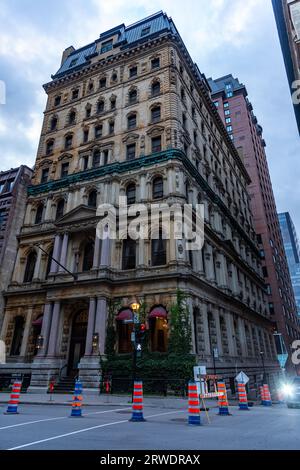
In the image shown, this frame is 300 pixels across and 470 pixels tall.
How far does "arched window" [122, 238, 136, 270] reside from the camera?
26814 millimetres

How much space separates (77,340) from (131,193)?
45.2ft

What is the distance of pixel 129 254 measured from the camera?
27234 mm

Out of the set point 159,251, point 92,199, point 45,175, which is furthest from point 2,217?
point 159,251

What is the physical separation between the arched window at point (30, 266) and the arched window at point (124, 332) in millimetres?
11682

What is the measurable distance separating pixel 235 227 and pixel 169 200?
19.4 m

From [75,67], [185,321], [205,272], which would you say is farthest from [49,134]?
[185,321]

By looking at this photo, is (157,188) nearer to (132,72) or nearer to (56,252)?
(56,252)

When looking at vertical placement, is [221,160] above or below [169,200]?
above

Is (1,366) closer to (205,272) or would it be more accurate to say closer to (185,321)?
(185,321)

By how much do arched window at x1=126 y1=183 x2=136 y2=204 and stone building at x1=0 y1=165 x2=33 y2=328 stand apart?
12.6 metres

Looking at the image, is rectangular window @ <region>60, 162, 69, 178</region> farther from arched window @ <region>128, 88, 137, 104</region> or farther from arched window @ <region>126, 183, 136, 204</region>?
arched window @ <region>128, 88, 137, 104</region>

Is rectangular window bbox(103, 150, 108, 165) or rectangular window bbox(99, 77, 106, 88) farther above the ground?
rectangular window bbox(99, 77, 106, 88)

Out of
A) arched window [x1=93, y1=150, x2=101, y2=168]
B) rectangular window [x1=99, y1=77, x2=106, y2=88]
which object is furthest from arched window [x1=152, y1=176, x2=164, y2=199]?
rectangular window [x1=99, y1=77, x2=106, y2=88]

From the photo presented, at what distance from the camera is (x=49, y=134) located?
3950cm
